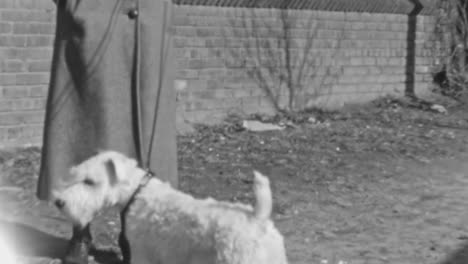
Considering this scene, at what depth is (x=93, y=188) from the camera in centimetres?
461

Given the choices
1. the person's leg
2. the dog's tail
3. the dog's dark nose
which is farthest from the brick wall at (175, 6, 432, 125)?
the dog's tail

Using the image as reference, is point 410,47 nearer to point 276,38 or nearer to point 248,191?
point 276,38

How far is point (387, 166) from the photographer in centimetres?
888

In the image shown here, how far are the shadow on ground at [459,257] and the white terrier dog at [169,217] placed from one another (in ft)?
6.14

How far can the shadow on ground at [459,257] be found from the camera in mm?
5891

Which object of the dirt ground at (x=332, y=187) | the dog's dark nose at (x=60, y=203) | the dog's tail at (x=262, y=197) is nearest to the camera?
the dog's tail at (x=262, y=197)

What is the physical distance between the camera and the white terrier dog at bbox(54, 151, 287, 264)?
4.12 m

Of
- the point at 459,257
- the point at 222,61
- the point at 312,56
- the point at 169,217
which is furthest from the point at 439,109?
the point at 169,217

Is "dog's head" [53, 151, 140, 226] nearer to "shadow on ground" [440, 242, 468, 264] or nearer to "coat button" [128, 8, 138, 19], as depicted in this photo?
"coat button" [128, 8, 138, 19]

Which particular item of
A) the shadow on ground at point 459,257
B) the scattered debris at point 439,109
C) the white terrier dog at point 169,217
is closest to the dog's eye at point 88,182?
the white terrier dog at point 169,217

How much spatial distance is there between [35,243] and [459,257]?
2.93 metres

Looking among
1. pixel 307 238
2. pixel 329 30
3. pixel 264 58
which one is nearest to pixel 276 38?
pixel 264 58

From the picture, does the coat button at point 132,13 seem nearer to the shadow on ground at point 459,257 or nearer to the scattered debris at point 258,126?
the shadow on ground at point 459,257

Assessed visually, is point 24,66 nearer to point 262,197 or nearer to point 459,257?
point 459,257
